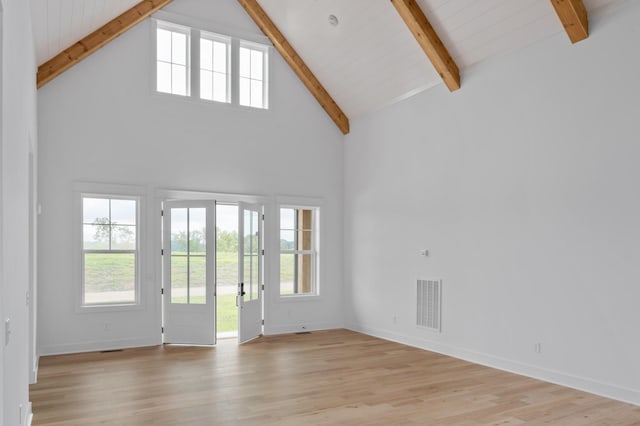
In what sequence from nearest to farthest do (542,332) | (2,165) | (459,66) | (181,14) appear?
(2,165) < (542,332) < (459,66) < (181,14)

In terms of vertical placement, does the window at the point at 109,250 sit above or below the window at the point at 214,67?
below

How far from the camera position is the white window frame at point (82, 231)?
6734 millimetres

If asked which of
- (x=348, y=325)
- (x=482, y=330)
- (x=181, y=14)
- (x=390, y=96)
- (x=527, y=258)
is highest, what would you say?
(x=181, y=14)

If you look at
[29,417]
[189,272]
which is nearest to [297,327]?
[189,272]

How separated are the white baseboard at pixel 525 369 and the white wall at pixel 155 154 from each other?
1.90m

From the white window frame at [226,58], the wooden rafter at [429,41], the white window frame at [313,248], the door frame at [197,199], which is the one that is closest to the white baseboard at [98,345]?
the door frame at [197,199]

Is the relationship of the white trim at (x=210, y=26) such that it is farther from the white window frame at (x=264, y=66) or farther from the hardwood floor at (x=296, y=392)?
the hardwood floor at (x=296, y=392)

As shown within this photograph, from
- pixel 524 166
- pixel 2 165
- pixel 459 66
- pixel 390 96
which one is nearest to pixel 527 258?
pixel 524 166

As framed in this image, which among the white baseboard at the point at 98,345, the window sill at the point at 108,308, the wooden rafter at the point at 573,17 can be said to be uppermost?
the wooden rafter at the point at 573,17

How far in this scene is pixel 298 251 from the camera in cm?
856

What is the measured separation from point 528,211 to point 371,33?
323cm

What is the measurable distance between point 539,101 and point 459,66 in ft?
4.43

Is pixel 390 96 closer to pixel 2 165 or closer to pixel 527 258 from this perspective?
pixel 527 258

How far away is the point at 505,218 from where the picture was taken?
5.95 metres
